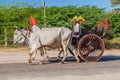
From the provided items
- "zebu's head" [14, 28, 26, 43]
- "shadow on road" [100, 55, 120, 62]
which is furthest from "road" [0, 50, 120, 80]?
"zebu's head" [14, 28, 26, 43]

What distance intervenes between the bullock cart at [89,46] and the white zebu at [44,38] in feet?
1.19

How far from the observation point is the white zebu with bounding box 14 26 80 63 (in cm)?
1662

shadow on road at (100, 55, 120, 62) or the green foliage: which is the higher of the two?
the green foliage

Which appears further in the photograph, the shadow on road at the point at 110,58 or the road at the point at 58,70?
the shadow on road at the point at 110,58

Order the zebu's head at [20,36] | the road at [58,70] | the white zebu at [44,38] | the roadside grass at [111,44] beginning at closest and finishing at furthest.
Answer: the road at [58,70]
the white zebu at [44,38]
the zebu's head at [20,36]
the roadside grass at [111,44]

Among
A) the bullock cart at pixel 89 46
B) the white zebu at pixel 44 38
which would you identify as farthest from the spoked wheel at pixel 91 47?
the white zebu at pixel 44 38

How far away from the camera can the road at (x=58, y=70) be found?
42.9 ft

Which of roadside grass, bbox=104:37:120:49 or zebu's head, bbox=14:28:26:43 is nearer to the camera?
zebu's head, bbox=14:28:26:43

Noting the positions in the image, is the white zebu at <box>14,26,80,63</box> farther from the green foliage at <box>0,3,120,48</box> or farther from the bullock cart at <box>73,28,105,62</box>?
the green foliage at <box>0,3,120,48</box>

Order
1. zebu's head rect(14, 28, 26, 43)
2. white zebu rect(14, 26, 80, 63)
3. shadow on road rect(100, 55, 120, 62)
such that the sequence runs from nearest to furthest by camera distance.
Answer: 1. white zebu rect(14, 26, 80, 63)
2. zebu's head rect(14, 28, 26, 43)
3. shadow on road rect(100, 55, 120, 62)

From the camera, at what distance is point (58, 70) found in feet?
48.6

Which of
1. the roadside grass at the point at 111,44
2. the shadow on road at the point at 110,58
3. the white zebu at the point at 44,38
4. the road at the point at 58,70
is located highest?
the white zebu at the point at 44,38

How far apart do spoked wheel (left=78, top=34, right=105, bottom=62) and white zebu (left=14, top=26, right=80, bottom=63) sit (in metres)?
0.42

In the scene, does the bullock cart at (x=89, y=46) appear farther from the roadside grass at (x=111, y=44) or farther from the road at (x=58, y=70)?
the roadside grass at (x=111, y=44)
